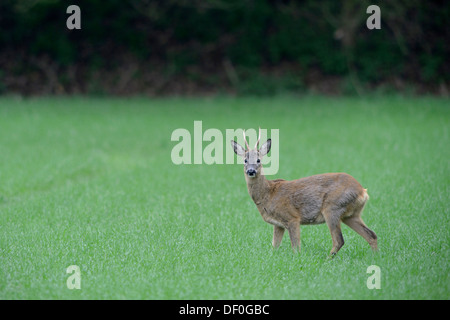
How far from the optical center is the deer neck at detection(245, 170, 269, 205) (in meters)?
7.03

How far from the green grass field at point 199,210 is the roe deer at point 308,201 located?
252 mm

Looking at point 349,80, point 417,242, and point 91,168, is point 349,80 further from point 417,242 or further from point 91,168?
point 417,242

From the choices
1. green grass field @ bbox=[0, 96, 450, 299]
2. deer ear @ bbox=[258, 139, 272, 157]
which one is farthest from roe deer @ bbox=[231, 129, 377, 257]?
green grass field @ bbox=[0, 96, 450, 299]

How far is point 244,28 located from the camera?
74.4 ft

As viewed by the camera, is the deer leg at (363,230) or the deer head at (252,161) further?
the deer head at (252,161)

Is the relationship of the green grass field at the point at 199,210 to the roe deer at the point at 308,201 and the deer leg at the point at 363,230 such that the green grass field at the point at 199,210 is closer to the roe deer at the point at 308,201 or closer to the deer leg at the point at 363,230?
the deer leg at the point at 363,230

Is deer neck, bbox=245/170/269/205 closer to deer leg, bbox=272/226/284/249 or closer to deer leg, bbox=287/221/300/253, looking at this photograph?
deer leg, bbox=272/226/284/249

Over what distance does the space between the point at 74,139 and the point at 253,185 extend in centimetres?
810

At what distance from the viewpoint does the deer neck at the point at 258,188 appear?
7.03 metres

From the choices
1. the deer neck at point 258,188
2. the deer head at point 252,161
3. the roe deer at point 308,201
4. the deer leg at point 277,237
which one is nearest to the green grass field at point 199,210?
the deer leg at point 277,237

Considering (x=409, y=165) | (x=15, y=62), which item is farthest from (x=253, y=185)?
(x=15, y=62)

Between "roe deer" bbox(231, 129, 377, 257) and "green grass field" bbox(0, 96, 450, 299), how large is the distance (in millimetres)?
252
